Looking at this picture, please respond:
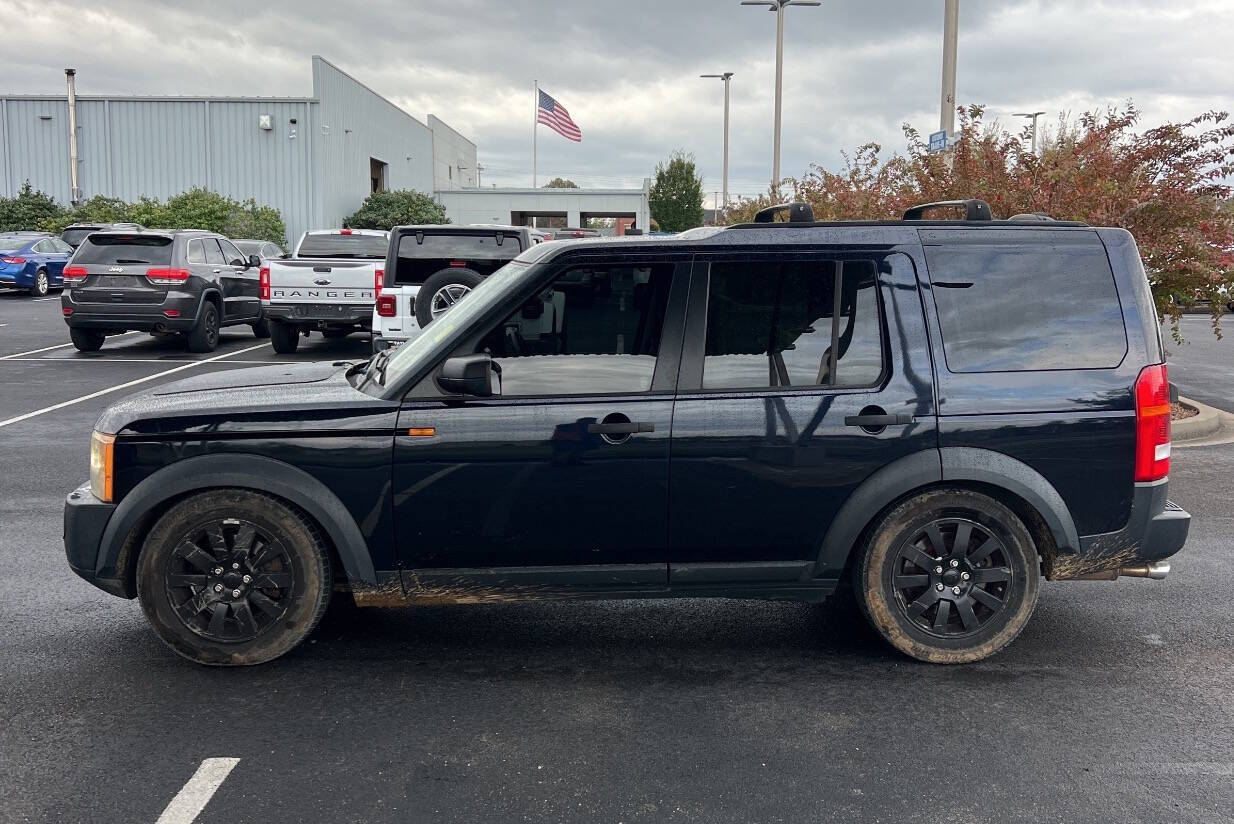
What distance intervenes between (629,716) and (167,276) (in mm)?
14613

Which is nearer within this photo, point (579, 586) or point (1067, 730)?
point (1067, 730)

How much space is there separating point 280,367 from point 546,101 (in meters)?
48.0

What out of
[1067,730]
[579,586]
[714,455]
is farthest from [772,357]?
[1067,730]

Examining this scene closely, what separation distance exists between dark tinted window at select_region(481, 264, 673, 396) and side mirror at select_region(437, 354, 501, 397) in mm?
140

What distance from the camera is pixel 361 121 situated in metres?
50.2

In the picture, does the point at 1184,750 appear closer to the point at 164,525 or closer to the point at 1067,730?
the point at 1067,730

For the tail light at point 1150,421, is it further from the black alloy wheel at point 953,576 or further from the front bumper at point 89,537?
the front bumper at point 89,537

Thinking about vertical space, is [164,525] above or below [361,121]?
below

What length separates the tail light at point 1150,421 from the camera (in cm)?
469

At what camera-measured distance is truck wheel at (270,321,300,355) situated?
17.3 meters

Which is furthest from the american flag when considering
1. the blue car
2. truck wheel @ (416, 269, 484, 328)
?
truck wheel @ (416, 269, 484, 328)

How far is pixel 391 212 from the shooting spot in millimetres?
47844

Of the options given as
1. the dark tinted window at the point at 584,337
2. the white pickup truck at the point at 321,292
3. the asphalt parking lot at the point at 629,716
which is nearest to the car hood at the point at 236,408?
the dark tinted window at the point at 584,337

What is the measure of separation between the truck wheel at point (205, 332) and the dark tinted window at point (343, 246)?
5.53ft
